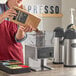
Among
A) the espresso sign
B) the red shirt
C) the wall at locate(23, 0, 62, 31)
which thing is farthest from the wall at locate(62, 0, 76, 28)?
the espresso sign

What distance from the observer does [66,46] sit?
246cm

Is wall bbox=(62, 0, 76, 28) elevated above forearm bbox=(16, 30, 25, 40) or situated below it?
above

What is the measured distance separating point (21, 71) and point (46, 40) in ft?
1.72

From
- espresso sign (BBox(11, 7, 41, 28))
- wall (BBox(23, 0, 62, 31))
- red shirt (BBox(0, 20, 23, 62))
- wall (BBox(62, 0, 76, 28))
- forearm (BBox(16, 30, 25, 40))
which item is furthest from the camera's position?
wall (BBox(23, 0, 62, 31))

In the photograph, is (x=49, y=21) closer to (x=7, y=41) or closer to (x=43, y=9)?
(x=43, y=9)

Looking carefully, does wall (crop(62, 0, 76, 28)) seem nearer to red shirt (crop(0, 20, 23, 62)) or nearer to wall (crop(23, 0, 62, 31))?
wall (crop(23, 0, 62, 31))

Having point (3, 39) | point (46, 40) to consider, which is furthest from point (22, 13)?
point (3, 39)

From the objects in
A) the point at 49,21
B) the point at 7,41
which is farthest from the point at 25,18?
the point at 49,21

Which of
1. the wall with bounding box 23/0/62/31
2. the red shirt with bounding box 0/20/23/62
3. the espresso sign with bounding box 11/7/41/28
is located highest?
the wall with bounding box 23/0/62/31

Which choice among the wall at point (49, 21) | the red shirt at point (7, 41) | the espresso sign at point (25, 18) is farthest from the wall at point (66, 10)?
the espresso sign at point (25, 18)

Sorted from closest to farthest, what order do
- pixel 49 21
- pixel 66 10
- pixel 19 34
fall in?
pixel 19 34 < pixel 66 10 < pixel 49 21

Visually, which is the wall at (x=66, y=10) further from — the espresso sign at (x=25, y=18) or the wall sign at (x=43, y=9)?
the espresso sign at (x=25, y=18)

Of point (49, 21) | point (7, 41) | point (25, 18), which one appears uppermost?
point (49, 21)

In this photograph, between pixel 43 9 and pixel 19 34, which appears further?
pixel 43 9
